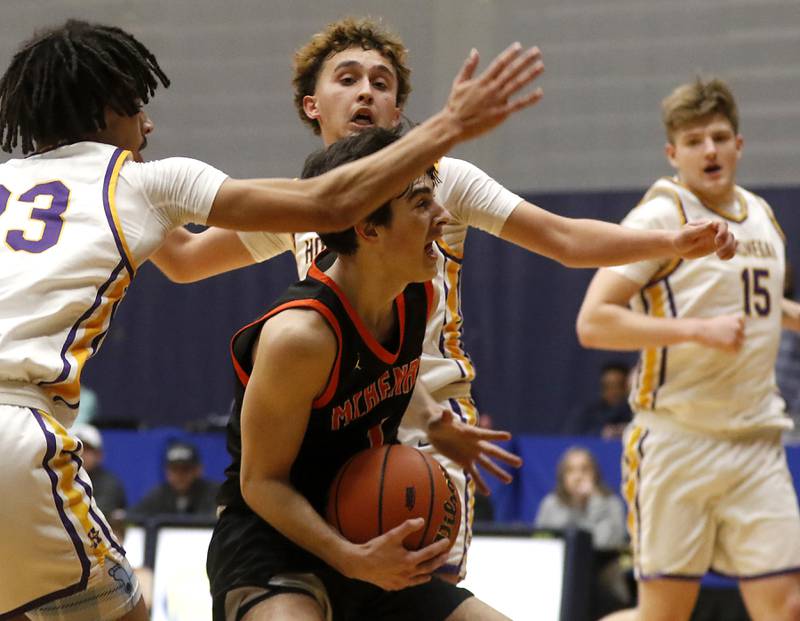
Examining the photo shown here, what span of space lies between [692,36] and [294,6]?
3184 mm

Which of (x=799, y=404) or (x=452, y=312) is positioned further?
(x=799, y=404)

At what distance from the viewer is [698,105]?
5.84 meters

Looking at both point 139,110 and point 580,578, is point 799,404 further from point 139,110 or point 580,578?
point 139,110

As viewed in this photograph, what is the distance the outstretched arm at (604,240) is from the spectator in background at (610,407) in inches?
230

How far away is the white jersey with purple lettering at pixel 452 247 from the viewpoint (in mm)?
4125

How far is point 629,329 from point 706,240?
5.07ft

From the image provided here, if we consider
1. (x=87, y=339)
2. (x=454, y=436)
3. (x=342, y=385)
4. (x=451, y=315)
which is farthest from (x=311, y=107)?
(x=87, y=339)

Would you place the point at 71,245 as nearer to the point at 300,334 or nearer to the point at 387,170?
the point at 300,334

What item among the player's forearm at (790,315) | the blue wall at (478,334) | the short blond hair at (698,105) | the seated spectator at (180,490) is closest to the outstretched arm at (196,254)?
the short blond hair at (698,105)

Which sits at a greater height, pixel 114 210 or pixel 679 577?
pixel 114 210

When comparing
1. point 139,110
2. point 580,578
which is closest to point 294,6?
point 580,578

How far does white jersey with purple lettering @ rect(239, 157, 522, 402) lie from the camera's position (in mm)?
4125

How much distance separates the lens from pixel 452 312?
4273 millimetres

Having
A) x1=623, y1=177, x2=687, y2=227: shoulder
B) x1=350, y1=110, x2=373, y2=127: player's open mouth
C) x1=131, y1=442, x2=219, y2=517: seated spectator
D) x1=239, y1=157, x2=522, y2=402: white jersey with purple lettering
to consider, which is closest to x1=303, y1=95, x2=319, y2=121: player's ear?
x1=350, y1=110, x2=373, y2=127: player's open mouth
